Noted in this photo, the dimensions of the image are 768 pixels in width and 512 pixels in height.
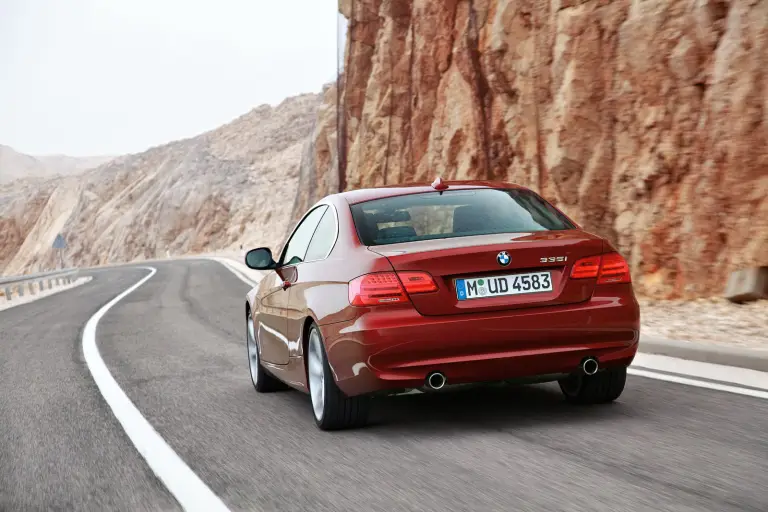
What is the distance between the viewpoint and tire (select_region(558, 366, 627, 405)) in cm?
631

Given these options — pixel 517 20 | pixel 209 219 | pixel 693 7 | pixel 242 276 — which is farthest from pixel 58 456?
pixel 209 219

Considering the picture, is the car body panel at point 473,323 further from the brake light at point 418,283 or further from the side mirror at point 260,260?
the side mirror at point 260,260

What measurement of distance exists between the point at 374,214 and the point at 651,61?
10103 millimetres

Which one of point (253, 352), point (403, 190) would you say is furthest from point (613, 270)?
point (253, 352)

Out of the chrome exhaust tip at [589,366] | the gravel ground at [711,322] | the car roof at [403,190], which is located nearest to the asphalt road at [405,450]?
the chrome exhaust tip at [589,366]

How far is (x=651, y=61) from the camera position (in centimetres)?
1528

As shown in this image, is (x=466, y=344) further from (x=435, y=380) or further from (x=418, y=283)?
(x=418, y=283)

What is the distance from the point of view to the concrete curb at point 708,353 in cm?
721

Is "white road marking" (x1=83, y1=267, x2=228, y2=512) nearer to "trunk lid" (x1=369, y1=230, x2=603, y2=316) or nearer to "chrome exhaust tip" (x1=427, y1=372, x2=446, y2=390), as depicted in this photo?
"chrome exhaust tip" (x1=427, y1=372, x2=446, y2=390)

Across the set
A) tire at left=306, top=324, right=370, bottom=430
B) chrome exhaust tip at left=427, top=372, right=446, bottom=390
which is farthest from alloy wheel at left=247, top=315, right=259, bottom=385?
chrome exhaust tip at left=427, top=372, right=446, bottom=390

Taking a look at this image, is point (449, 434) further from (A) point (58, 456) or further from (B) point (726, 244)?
(B) point (726, 244)

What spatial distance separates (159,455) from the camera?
5582 mm

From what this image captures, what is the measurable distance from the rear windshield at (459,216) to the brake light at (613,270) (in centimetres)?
40

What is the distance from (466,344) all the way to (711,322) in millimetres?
5391
